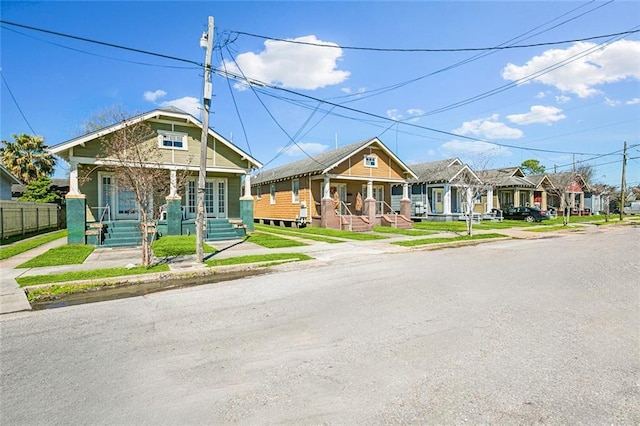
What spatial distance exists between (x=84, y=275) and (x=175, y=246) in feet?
17.5

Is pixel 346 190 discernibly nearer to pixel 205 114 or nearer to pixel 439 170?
pixel 439 170

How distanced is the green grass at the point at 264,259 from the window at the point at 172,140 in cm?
909

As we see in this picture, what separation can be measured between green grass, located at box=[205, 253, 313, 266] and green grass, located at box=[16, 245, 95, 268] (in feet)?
13.9

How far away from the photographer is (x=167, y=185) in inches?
572

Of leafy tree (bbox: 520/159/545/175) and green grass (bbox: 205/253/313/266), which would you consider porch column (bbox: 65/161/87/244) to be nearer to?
green grass (bbox: 205/253/313/266)

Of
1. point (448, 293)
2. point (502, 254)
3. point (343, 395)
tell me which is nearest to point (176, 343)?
point (343, 395)

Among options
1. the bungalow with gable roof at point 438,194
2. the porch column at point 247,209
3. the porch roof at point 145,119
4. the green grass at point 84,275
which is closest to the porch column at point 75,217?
the porch roof at point 145,119

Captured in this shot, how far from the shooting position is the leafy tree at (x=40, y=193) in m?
29.1

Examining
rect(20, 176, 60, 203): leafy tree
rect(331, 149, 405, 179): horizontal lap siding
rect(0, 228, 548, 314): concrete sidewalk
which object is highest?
rect(331, 149, 405, 179): horizontal lap siding

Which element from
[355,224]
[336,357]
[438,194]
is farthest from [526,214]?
[336,357]

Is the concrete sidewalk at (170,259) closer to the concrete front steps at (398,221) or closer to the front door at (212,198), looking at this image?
the front door at (212,198)

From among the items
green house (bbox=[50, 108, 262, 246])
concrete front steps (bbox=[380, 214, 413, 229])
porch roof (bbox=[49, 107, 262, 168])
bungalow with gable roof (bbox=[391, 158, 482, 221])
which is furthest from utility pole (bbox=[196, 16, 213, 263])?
bungalow with gable roof (bbox=[391, 158, 482, 221])

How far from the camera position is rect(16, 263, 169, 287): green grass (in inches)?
328

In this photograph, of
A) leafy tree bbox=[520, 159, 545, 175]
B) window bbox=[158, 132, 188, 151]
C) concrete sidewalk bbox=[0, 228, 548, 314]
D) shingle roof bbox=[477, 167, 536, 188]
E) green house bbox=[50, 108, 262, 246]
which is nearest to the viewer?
concrete sidewalk bbox=[0, 228, 548, 314]
